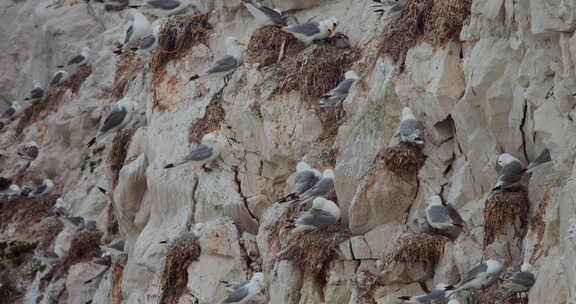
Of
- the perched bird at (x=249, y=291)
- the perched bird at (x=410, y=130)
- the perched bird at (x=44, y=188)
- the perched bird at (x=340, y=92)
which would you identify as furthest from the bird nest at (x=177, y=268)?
the perched bird at (x=44, y=188)

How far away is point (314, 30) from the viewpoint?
14812mm

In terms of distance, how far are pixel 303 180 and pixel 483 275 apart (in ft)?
11.9

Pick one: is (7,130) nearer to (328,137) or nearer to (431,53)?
(328,137)

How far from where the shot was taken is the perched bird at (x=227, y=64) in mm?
15273

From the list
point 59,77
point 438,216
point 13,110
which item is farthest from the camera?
point 13,110

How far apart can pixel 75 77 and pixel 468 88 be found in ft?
44.1

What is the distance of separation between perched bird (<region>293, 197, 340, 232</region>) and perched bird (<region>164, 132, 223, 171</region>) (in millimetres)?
2635

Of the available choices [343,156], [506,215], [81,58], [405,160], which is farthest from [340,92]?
[81,58]

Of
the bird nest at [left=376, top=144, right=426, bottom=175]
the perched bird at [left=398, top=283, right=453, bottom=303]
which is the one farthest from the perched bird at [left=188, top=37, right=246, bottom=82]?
the perched bird at [left=398, top=283, right=453, bottom=303]

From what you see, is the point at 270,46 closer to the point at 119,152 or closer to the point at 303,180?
the point at 303,180

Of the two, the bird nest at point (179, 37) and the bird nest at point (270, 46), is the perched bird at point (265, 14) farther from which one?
the bird nest at point (179, 37)

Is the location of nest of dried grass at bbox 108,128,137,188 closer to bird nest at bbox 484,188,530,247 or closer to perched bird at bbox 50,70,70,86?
perched bird at bbox 50,70,70,86

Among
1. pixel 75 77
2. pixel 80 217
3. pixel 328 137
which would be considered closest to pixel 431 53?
→ pixel 328 137

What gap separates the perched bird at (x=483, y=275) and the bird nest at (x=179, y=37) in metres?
7.96
